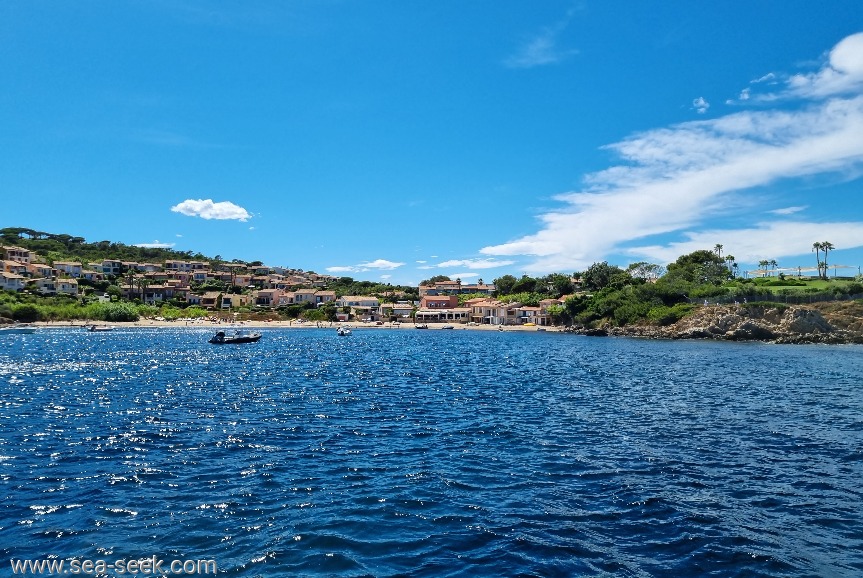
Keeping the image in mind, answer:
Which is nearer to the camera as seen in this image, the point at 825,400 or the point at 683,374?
the point at 825,400

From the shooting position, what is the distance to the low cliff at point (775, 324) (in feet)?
297

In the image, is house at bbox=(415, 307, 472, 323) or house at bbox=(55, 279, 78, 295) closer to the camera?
house at bbox=(55, 279, 78, 295)

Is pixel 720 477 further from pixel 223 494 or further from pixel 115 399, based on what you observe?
pixel 115 399

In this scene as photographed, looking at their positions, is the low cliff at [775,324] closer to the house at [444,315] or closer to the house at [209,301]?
the house at [444,315]

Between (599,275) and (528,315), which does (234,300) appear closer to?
(528,315)

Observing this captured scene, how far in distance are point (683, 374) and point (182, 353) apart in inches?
2072

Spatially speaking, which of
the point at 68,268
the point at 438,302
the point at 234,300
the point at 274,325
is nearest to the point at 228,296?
the point at 234,300

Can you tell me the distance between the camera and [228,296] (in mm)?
154875

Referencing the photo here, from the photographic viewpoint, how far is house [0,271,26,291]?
130750 millimetres

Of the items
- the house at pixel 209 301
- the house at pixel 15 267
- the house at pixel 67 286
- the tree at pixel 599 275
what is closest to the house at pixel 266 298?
the house at pixel 209 301

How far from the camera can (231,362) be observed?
173 ft

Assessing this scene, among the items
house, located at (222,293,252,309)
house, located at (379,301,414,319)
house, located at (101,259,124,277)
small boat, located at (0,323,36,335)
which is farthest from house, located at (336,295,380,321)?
small boat, located at (0,323,36,335)

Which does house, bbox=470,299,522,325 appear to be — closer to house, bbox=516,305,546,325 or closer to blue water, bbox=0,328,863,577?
house, bbox=516,305,546,325

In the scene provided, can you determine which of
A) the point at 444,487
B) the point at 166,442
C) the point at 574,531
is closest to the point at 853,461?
the point at 574,531
